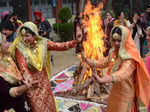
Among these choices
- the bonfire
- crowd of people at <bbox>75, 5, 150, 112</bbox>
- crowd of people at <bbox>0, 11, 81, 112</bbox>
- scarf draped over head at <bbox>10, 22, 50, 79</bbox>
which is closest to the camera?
crowd of people at <bbox>0, 11, 81, 112</bbox>

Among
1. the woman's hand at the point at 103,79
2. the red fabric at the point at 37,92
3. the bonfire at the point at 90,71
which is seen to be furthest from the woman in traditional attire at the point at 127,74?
the bonfire at the point at 90,71

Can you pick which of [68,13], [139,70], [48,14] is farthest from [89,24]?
[48,14]

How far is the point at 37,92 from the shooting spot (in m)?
3.34

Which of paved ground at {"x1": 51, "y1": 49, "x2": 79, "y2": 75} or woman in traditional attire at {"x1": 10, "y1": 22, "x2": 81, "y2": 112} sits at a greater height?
woman in traditional attire at {"x1": 10, "y1": 22, "x2": 81, "y2": 112}

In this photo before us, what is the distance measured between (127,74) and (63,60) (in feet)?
21.5

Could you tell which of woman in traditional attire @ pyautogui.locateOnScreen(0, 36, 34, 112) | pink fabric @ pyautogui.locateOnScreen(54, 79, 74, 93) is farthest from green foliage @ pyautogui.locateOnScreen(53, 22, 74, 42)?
woman in traditional attire @ pyautogui.locateOnScreen(0, 36, 34, 112)

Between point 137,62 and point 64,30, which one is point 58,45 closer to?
point 137,62

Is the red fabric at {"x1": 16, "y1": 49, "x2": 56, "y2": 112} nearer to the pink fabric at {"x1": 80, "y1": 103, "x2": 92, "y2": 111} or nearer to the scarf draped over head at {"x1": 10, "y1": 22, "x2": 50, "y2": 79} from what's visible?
the scarf draped over head at {"x1": 10, "y1": 22, "x2": 50, "y2": 79}

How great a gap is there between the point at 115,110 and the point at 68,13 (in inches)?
374

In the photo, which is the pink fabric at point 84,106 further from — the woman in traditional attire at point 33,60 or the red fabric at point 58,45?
the red fabric at point 58,45

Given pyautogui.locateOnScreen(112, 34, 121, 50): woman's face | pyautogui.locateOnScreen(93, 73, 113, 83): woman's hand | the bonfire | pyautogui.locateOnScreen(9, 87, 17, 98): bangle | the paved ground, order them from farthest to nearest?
the paved ground < the bonfire < pyautogui.locateOnScreen(112, 34, 121, 50): woman's face < pyautogui.locateOnScreen(93, 73, 113, 83): woman's hand < pyautogui.locateOnScreen(9, 87, 17, 98): bangle

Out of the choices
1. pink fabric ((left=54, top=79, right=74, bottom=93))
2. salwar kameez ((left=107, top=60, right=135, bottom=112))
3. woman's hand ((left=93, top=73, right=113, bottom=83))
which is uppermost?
woman's hand ((left=93, top=73, right=113, bottom=83))

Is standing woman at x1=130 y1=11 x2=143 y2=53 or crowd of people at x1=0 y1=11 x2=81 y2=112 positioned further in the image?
standing woman at x1=130 y1=11 x2=143 y2=53

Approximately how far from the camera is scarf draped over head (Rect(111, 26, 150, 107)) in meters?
2.97
